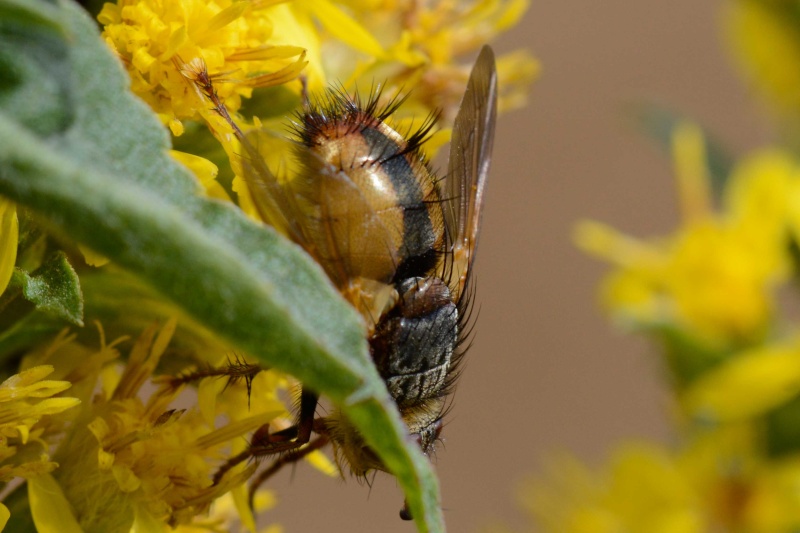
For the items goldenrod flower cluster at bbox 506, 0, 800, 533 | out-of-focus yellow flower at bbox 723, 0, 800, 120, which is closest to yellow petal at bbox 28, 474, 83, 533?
goldenrod flower cluster at bbox 506, 0, 800, 533

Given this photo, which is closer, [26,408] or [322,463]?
[26,408]

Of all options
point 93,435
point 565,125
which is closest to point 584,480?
point 93,435

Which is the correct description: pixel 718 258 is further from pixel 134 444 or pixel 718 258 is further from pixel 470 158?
pixel 134 444

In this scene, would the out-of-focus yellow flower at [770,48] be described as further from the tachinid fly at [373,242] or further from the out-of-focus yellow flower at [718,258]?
the tachinid fly at [373,242]

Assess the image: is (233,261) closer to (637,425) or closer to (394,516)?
(394,516)

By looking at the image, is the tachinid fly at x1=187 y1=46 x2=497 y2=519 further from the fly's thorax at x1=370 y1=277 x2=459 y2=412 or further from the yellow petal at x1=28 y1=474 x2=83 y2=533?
the yellow petal at x1=28 y1=474 x2=83 y2=533

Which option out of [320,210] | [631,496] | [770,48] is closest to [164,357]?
[320,210]
